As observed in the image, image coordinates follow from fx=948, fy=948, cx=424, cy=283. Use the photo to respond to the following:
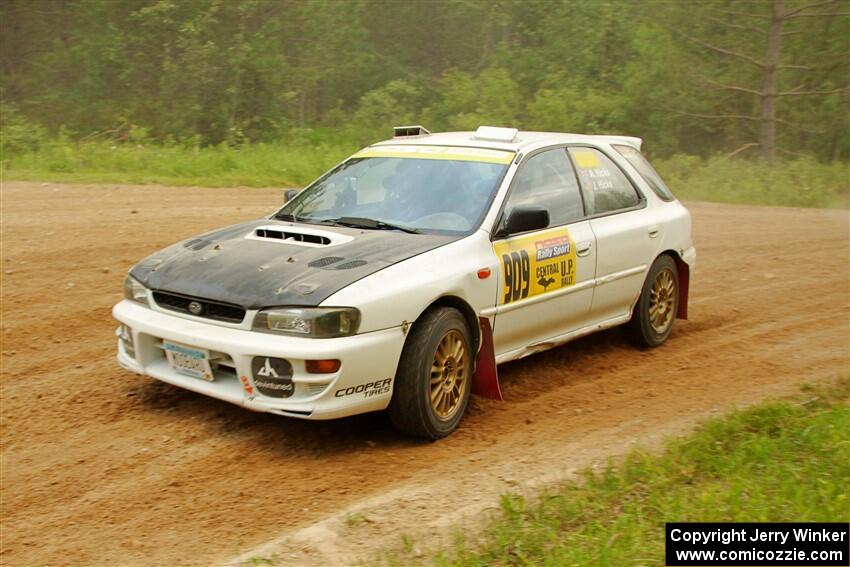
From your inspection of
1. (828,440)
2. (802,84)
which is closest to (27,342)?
(828,440)

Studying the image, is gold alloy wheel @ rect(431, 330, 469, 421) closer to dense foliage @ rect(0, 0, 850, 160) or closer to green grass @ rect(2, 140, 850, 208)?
green grass @ rect(2, 140, 850, 208)

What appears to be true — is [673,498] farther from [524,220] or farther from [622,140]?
[622,140]

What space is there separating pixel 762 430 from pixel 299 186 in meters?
11.0

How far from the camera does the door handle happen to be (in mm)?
6470

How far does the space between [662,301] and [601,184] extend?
47.1 inches

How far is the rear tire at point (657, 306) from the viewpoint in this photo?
24.0 ft

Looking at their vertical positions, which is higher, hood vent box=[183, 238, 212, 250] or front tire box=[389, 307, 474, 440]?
hood vent box=[183, 238, 212, 250]

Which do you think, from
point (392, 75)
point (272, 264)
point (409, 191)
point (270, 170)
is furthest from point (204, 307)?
point (392, 75)

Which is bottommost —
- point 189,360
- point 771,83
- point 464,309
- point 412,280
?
point 189,360

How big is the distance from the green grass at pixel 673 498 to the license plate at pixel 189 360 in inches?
65.5

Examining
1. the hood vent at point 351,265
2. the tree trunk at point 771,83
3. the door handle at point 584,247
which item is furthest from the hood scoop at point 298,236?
the tree trunk at point 771,83

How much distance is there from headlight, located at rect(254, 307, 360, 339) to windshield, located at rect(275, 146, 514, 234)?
1143mm

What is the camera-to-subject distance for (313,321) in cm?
489

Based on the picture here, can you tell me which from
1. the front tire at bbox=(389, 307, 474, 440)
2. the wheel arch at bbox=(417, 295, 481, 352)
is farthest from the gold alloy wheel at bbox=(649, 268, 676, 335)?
the front tire at bbox=(389, 307, 474, 440)
